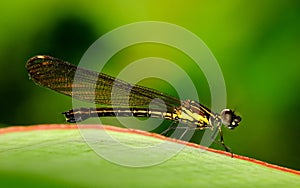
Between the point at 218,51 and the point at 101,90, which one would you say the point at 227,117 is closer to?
the point at 218,51

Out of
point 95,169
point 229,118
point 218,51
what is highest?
point 218,51

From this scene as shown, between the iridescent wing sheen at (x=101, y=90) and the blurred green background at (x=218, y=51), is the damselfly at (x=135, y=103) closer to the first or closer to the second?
the iridescent wing sheen at (x=101, y=90)

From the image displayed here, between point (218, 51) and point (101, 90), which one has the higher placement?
point (218, 51)

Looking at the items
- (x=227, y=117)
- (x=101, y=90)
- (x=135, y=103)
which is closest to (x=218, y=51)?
(x=227, y=117)

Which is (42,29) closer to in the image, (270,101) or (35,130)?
(270,101)

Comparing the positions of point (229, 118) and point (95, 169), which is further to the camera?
point (229, 118)

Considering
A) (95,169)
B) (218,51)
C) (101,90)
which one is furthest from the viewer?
(218,51)

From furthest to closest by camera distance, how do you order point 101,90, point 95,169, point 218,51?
point 218,51, point 101,90, point 95,169
